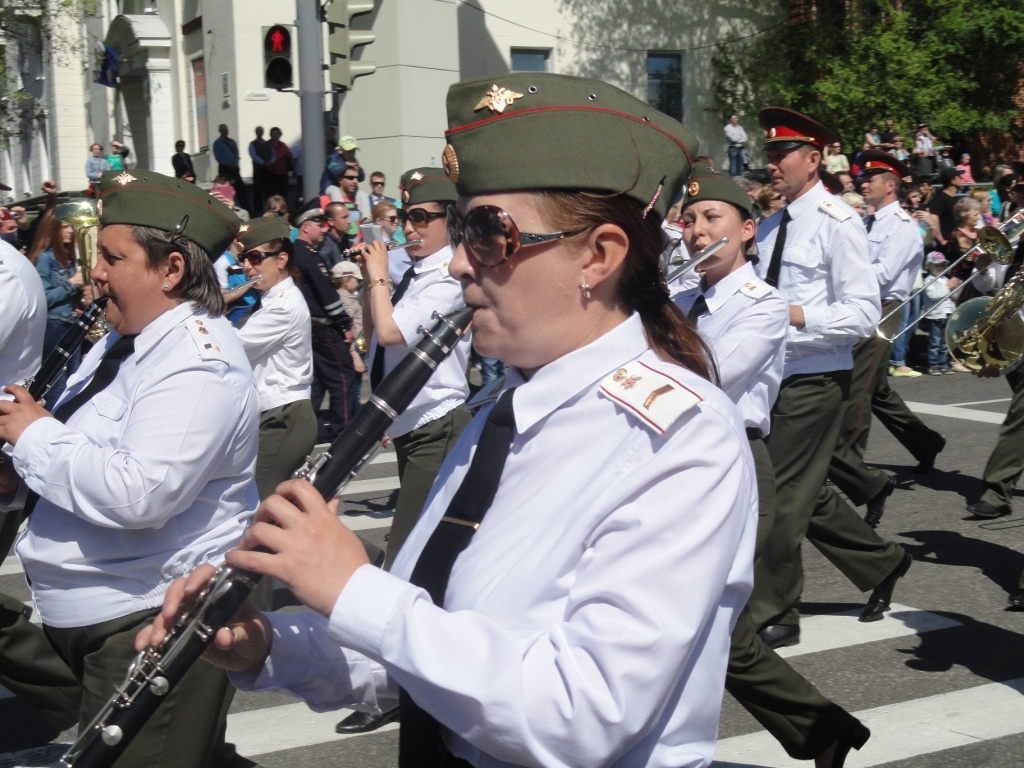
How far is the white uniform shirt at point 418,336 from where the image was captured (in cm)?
543

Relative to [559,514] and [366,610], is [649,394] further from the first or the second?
[366,610]

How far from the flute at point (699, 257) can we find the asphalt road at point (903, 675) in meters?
1.66

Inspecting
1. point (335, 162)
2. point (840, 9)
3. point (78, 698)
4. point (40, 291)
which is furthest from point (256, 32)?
point (78, 698)

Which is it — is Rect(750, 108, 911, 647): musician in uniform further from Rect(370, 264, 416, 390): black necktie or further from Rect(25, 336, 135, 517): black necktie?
Rect(25, 336, 135, 517): black necktie

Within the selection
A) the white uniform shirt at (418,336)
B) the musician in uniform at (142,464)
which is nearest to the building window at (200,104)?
the white uniform shirt at (418,336)

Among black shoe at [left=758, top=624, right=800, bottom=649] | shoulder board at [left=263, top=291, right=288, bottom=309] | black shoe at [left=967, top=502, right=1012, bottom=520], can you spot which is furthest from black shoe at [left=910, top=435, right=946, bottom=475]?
shoulder board at [left=263, top=291, right=288, bottom=309]

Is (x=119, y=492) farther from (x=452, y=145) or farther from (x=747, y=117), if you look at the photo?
(x=747, y=117)

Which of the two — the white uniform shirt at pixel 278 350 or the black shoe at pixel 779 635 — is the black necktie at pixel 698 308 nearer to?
the black shoe at pixel 779 635

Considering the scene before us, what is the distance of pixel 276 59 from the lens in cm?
1165

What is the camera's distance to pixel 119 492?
111 inches

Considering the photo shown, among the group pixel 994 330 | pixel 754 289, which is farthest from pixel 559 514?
pixel 994 330

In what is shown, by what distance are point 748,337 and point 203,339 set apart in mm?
2098

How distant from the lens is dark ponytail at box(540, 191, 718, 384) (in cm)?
187

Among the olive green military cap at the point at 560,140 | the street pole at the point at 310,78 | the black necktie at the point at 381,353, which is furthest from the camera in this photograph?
the street pole at the point at 310,78
